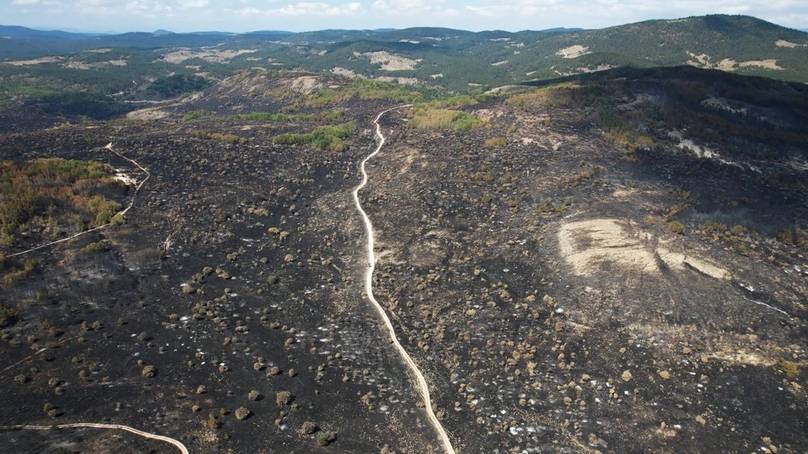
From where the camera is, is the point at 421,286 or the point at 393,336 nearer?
the point at 393,336

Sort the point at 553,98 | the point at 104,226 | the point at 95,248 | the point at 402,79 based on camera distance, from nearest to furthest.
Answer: the point at 95,248 → the point at 104,226 → the point at 553,98 → the point at 402,79

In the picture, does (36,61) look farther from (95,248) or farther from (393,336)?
(393,336)

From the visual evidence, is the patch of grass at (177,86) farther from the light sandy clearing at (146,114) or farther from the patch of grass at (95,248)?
the patch of grass at (95,248)

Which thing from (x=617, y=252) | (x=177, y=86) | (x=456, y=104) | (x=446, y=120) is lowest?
(x=617, y=252)

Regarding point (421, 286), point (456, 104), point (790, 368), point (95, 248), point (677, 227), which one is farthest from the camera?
point (456, 104)

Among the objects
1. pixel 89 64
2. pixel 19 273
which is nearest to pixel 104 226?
pixel 19 273

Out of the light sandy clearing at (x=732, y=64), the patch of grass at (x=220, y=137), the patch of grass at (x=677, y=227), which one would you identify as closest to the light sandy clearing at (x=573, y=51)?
the light sandy clearing at (x=732, y=64)

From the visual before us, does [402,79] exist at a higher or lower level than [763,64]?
lower
